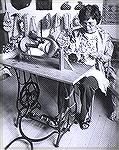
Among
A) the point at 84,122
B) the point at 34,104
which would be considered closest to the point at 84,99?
the point at 84,122

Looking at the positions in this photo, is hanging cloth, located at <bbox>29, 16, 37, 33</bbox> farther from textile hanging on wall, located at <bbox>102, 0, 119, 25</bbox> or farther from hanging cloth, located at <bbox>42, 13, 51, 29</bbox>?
textile hanging on wall, located at <bbox>102, 0, 119, 25</bbox>

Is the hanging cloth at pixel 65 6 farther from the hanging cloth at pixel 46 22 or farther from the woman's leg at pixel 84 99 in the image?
the woman's leg at pixel 84 99

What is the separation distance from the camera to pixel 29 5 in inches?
42.1

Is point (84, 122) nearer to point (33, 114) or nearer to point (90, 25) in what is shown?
point (33, 114)

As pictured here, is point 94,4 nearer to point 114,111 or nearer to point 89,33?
point 89,33

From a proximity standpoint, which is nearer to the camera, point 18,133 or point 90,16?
point 90,16

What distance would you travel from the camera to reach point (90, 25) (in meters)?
1.17

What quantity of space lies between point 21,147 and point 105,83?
0.56 meters

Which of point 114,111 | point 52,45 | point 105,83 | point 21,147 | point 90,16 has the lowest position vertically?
point 21,147

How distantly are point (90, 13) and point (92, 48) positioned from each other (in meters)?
0.19

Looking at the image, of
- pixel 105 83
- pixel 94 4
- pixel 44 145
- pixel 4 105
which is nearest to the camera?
pixel 94 4

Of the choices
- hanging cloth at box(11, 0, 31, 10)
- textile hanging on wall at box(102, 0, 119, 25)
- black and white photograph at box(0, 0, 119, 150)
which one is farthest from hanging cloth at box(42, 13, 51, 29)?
textile hanging on wall at box(102, 0, 119, 25)

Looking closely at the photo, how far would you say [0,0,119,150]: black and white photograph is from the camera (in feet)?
3.57

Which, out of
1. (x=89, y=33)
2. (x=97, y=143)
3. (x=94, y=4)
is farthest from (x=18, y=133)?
(x=94, y=4)
